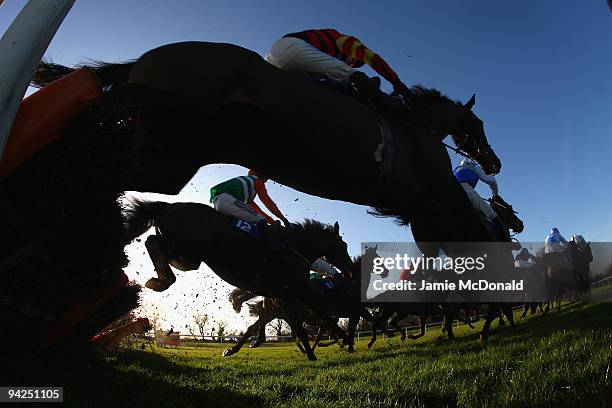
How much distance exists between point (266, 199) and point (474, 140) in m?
3.28

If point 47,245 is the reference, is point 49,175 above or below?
above

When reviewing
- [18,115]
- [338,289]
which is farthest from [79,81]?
[338,289]

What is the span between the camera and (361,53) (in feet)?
9.89

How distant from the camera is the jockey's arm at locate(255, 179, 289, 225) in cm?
659

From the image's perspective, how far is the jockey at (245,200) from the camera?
21.7ft

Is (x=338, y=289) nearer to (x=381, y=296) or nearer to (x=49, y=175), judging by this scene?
(x=381, y=296)

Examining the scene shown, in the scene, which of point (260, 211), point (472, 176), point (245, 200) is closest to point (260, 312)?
point (260, 211)

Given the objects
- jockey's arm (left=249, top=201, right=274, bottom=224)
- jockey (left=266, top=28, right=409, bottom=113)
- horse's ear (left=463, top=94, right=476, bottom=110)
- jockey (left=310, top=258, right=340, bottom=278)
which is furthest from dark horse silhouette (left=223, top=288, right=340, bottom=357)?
jockey (left=266, top=28, right=409, bottom=113)

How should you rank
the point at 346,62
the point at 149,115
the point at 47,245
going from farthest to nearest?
the point at 346,62 → the point at 149,115 → the point at 47,245

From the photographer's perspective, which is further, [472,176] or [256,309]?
[256,309]

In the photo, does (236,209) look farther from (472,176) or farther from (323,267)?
(472,176)

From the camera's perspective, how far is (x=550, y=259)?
12.4 m

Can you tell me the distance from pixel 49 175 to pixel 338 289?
8405mm

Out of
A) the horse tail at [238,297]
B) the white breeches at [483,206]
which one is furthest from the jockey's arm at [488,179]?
the horse tail at [238,297]
